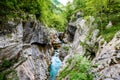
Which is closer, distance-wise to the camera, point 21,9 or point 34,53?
point 21,9

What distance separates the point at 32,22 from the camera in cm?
2659

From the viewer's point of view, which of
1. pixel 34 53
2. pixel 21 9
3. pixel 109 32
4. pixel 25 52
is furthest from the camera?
pixel 34 53

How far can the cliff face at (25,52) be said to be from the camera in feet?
68.5

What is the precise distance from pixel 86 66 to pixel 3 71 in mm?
8614

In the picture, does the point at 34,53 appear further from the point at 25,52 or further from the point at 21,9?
the point at 21,9

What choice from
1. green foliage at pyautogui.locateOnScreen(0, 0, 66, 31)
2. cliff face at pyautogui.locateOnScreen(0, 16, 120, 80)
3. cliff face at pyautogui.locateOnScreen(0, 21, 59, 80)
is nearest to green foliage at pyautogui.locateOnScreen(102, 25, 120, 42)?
cliff face at pyautogui.locateOnScreen(0, 16, 120, 80)

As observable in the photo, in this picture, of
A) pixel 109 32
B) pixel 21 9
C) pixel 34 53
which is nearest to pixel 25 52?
pixel 34 53

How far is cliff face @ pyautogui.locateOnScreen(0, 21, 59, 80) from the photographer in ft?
68.5

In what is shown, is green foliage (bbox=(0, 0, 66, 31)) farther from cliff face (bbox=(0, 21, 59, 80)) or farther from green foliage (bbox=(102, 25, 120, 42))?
green foliage (bbox=(102, 25, 120, 42))

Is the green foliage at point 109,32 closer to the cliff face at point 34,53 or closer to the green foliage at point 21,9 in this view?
the cliff face at point 34,53

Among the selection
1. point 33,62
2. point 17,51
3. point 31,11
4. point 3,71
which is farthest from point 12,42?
point 31,11

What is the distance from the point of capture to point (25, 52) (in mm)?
24125

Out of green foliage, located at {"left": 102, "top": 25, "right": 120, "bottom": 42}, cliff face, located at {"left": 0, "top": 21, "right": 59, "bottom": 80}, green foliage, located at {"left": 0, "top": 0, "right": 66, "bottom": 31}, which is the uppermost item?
green foliage, located at {"left": 0, "top": 0, "right": 66, "bottom": 31}

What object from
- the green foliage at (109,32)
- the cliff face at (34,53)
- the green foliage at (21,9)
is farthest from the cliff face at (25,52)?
the green foliage at (109,32)
